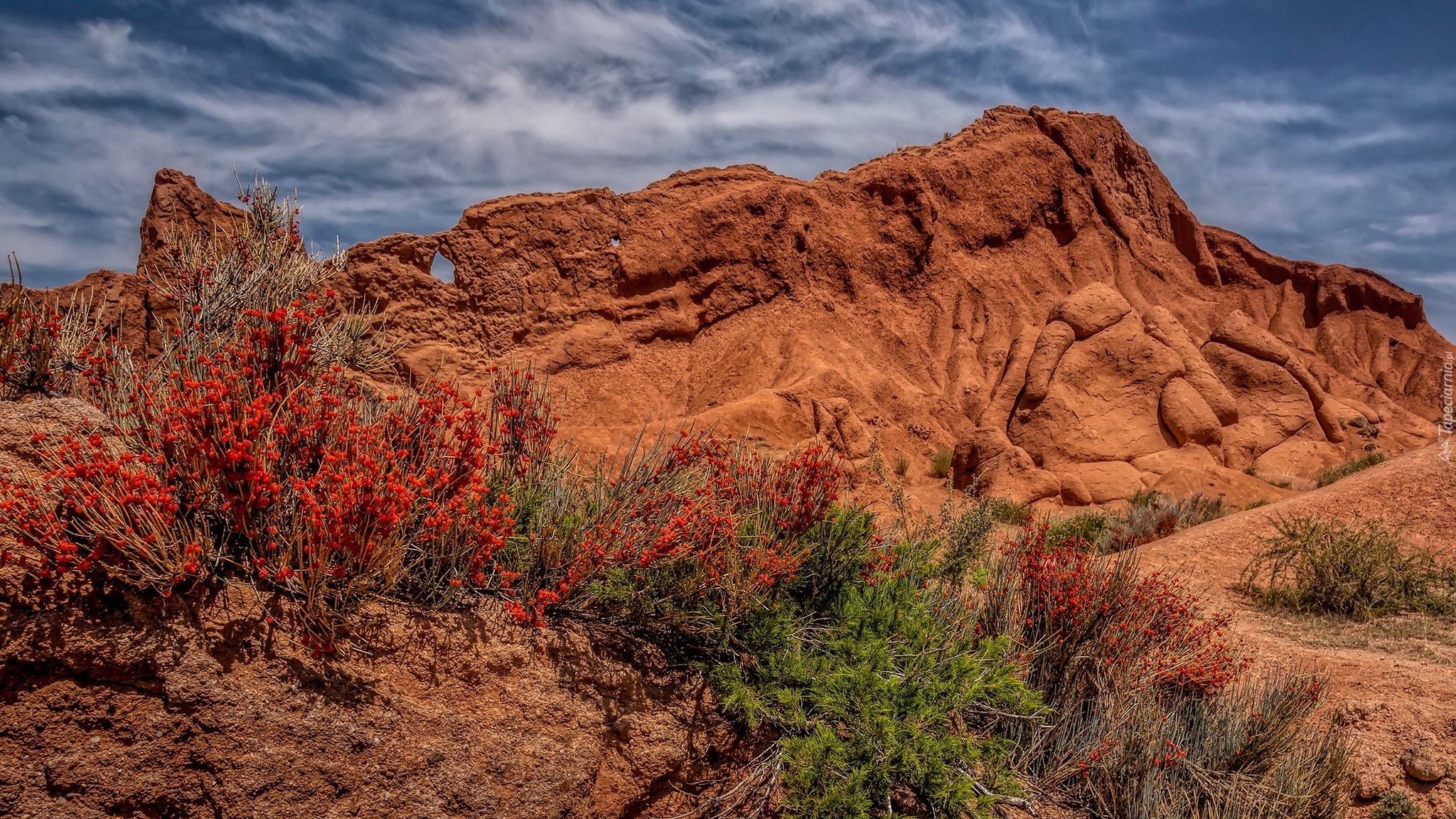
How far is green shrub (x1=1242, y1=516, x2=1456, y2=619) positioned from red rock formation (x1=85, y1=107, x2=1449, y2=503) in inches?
262

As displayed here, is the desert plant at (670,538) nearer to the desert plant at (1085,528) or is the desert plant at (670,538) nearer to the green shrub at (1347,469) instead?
the desert plant at (1085,528)

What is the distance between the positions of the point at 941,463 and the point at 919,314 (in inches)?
205

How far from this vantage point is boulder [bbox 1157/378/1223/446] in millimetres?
17125

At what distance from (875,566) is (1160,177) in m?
25.9

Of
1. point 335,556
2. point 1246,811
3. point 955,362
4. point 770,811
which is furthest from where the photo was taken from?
point 955,362

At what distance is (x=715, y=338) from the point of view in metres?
20.5

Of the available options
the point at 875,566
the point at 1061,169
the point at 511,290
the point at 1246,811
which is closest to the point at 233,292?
the point at 875,566

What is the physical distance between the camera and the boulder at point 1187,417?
1712 centimetres

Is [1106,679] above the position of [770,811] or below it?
above

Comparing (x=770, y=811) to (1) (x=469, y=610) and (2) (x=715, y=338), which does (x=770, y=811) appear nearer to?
(1) (x=469, y=610)

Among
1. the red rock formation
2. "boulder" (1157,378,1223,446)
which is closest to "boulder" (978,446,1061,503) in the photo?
the red rock formation

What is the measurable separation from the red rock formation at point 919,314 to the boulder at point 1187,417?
6 cm

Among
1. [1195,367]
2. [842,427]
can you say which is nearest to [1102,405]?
[1195,367]

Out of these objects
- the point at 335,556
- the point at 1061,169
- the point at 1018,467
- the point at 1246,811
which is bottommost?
the point at 1246,811
